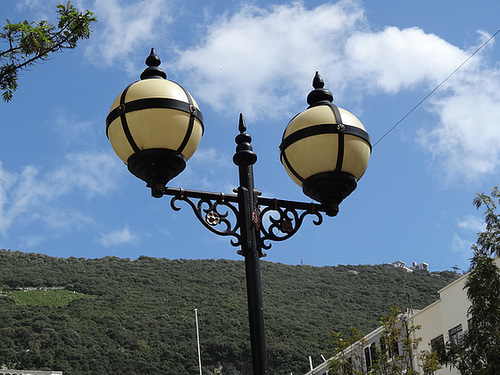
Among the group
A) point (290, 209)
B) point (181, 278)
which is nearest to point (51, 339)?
point (181, 278)

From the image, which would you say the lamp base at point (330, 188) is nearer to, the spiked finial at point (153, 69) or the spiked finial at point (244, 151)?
the spiked finial at point (244, 151)

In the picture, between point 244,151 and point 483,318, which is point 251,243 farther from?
point 483,318

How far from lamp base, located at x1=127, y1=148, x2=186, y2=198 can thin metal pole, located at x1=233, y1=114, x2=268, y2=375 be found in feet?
1.26

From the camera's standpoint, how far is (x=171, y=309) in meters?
94.4

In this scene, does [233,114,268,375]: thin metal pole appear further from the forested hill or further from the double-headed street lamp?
the forested hill

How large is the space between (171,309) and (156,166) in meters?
91.3

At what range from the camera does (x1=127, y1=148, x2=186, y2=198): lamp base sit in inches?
180

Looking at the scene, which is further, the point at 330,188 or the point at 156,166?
the point at 330,188

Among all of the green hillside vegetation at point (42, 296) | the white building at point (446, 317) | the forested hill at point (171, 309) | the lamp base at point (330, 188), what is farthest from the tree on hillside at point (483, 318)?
the green hillside vegetation at point (42, 296)

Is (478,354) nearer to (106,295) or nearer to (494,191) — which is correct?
(494,191)

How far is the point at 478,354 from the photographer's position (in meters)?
18.1

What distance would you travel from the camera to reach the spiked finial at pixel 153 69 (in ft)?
16.1

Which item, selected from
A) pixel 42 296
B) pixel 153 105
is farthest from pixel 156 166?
pixel 42 296

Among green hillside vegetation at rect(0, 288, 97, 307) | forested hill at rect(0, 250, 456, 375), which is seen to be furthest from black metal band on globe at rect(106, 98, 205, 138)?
green hillside vegetation at rect(0, 288, 97, 307)
